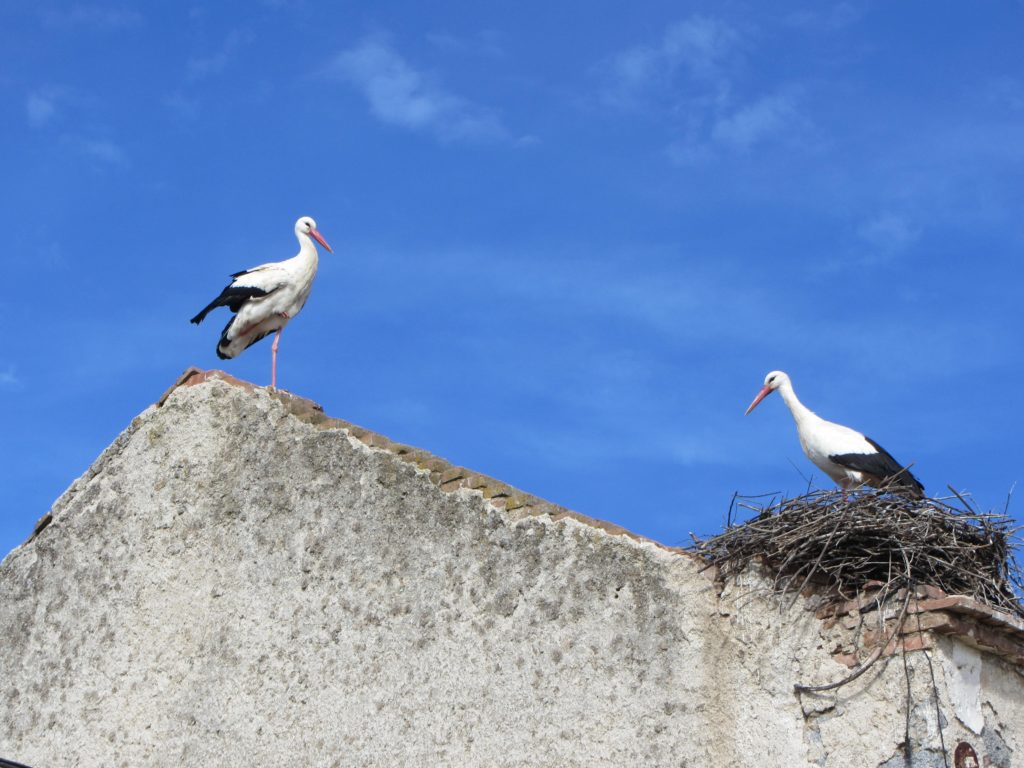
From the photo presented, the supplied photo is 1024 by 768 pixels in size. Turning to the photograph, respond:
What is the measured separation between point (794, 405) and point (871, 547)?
3616mm

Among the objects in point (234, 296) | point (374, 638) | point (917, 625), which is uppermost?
point (234, 296)

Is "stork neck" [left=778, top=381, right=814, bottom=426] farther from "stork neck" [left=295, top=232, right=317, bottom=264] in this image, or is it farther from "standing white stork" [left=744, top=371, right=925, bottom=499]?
"stork neck" [left=295, top=232, right=317, bottom=264]

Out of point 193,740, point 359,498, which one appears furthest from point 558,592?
point 193,740

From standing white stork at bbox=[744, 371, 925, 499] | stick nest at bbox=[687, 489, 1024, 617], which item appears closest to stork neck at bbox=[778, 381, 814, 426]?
standing white stork at bbox=[744, 371, 925, 499]

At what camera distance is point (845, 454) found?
9.30 m

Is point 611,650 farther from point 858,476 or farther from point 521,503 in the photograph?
point 858,476

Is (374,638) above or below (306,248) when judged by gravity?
below

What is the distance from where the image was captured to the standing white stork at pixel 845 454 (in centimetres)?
905

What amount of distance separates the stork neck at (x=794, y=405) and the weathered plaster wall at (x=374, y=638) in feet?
10.9

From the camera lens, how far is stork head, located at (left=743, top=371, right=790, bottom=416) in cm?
1058

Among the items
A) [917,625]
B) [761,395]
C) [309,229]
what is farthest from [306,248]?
[917,625]

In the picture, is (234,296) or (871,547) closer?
(871,547)

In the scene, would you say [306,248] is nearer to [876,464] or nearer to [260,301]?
[260,301]

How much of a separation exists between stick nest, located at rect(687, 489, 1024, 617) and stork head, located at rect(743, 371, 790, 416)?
368cm
